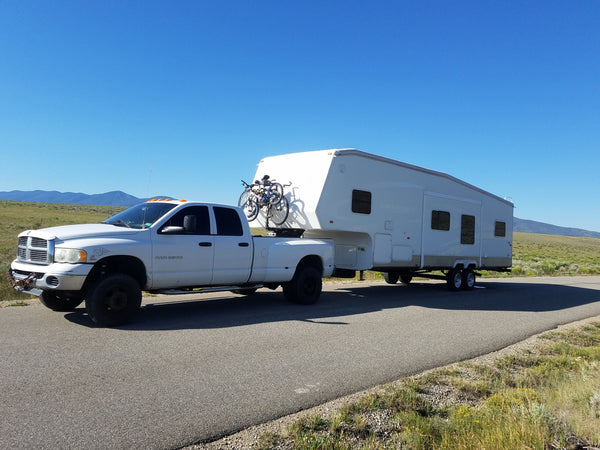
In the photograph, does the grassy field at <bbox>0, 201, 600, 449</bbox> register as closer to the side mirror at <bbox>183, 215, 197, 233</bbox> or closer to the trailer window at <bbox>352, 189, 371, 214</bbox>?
the side mirror at <bbox>183, 215, 197, 233</bbox>

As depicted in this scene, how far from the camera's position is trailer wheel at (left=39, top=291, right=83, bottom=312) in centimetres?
828

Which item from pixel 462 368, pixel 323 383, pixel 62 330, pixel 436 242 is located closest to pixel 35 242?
pixel 62 330

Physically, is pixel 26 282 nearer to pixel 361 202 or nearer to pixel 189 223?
pixel 189 223

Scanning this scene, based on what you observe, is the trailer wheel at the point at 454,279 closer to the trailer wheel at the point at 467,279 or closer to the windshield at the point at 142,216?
the trailer wheel at the point at 467,279

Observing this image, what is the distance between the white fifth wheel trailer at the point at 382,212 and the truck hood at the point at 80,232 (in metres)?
4.59

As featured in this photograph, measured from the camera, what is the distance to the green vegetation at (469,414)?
3.86 m

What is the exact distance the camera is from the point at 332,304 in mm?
11008

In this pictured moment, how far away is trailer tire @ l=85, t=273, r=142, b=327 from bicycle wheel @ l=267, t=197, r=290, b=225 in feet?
15.8

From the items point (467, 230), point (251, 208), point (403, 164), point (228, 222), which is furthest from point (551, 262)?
point (228, 222)

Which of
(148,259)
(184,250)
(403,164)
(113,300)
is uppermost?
(403,164)

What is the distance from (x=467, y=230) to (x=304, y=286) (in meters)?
6.92

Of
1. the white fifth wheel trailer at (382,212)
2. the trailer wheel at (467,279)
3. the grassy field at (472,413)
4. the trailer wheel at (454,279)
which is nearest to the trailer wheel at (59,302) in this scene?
the white fifth wheel trailer at (382,212)

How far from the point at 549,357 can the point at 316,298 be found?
4.95 metres

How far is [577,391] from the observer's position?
5.21m
